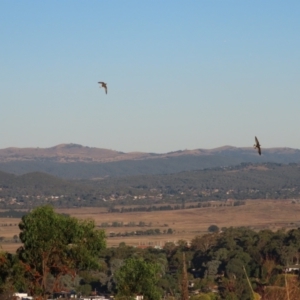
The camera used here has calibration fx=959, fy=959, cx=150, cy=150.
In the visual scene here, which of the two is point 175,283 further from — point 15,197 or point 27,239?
point 15,197

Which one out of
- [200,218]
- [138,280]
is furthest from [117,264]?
[200,218]

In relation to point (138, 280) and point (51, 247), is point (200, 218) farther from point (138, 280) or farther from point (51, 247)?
point (51, 247)

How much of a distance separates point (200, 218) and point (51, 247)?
102590mm

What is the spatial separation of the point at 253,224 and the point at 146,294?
87240mm

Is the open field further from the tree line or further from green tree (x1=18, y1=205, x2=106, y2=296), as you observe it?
green tree (x1=18, y1=205, x2=106, y2=296)

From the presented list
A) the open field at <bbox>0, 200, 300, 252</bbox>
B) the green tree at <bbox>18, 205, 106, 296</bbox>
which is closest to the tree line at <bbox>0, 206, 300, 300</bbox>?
the green tree at <bbox>18, 205, 106, 296</bbox>

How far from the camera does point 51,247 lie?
20.5 meters

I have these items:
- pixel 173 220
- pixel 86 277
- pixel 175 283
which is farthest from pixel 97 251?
pixel 173 220

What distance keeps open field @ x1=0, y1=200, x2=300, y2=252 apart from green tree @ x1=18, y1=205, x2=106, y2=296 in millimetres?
68633

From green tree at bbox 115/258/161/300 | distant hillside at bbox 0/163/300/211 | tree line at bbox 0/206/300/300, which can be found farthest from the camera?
distant hillside at bbox 0/163/300/211

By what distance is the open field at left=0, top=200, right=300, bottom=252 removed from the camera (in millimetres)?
102188

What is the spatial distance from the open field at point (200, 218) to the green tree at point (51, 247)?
2702 inches

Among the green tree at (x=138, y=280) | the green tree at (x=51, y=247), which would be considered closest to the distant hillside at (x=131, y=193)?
the green tree at (x=138, y=280)

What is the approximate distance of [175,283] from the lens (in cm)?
4109
